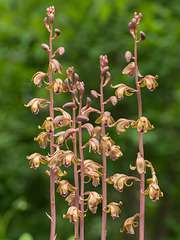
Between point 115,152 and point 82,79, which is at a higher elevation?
point 82,79

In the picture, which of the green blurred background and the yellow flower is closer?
the yellow flower

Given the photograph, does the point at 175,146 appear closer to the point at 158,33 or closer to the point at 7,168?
the point at 158,33

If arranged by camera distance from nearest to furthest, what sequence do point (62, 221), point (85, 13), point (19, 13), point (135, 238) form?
point (85, 13) < point (19, 13) < point (62, 221) < point (135, 238)

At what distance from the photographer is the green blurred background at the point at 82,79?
4531mm

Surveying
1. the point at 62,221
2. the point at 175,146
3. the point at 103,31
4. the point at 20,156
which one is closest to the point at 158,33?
the point at 103,31

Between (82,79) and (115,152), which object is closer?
(115,152)

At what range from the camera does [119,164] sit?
508 cm

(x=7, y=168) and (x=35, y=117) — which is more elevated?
(x=35, y=117)

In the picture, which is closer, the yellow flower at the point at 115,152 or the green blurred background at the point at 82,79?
the yellow flower at the point at 115,152

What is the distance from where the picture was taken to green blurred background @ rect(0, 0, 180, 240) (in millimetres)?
4531

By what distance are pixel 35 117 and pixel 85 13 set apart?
1.27 m

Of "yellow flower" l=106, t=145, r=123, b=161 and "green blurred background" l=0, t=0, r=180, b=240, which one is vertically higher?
"green blurred background" l=0, t=0, r=180, b=240

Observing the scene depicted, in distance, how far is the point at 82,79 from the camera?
16.0ft

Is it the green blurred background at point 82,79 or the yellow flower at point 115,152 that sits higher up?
the green blurred background at point 82,79
